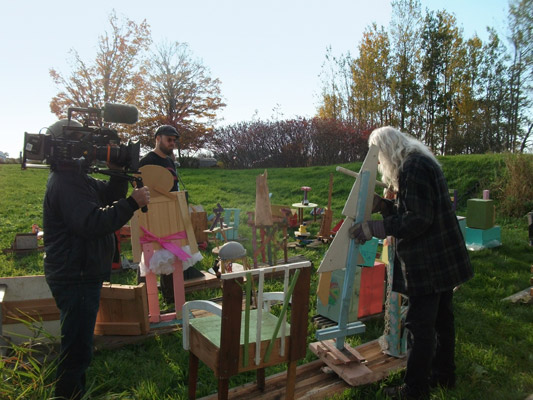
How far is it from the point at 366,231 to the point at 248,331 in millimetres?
1182

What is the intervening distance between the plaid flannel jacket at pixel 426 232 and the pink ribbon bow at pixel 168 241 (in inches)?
83.7

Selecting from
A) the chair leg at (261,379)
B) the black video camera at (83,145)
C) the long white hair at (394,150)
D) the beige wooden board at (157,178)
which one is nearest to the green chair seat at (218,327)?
the chair leg at (261,379)

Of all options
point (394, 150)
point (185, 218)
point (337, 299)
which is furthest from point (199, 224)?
point (394, 150)

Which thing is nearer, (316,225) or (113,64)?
(316,225)

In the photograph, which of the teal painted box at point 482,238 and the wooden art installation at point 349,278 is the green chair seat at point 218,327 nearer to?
the wooden art installation at point 349,278

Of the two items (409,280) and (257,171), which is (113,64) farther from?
(409,280)

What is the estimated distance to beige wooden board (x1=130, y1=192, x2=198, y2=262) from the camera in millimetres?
3951

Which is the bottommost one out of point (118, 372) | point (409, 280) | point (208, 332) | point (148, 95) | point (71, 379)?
point (118, 372)

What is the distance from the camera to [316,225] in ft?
30.1

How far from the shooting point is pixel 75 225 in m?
2.31

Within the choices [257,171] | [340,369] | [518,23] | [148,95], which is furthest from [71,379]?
[148,95]

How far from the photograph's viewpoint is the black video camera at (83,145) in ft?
7.55

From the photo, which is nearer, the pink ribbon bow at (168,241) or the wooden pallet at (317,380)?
the wooden pallet at (317,380)

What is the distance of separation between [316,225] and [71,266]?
23.5ft
